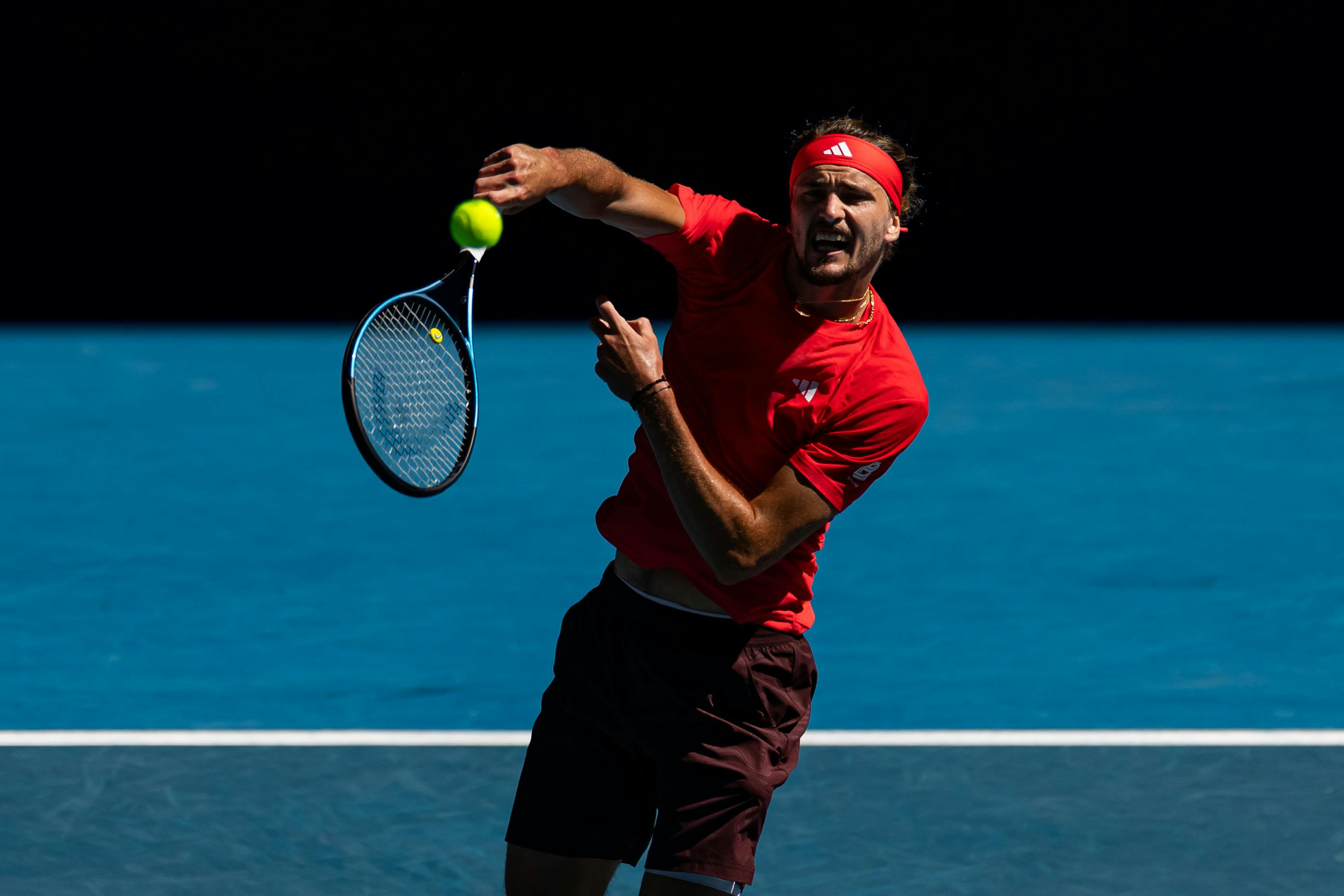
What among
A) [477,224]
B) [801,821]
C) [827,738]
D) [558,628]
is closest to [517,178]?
[477,224]

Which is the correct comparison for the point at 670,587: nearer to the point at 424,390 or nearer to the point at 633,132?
the point at 424,390

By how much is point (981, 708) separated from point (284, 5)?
11.9 metres

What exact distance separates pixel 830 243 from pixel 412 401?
0.97 m

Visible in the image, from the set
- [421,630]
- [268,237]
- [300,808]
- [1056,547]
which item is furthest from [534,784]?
[268,237]

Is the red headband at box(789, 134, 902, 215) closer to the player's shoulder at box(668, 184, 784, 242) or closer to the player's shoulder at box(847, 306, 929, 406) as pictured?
the player's shoulder at box(668, 184, 784, 242)

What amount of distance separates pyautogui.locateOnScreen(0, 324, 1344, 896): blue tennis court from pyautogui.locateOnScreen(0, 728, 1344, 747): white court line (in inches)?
1.8

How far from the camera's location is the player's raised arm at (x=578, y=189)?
3.32 metres

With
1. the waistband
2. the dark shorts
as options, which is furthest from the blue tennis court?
the waistband

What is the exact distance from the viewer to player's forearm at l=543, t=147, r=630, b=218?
3.50 metres

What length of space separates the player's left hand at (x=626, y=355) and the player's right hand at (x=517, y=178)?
28 cm

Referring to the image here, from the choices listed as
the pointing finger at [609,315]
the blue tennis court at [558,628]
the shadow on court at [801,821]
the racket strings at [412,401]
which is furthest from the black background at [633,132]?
the pointing finger at [609,315]

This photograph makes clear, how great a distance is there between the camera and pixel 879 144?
3.61 meters

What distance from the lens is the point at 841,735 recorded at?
205 inches

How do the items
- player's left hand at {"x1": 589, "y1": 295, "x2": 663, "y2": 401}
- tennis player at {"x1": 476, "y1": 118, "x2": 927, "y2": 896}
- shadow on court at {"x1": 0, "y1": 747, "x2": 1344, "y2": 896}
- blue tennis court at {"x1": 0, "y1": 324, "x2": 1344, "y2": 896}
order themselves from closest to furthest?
player's left hand at {"x1": 589, "y1": 295, "x2": 663, "y2": 401} → tennis player at {"x1": 476, "y1": 118, "x2": 927, "y2": 896} → shadow on court at {"x1": 0, "y1": 747, "x2": 1344, "y2": 896} → blue tennis court at {"x1": 0, "y1": 324, "x2": 1344, "y2": 896}
